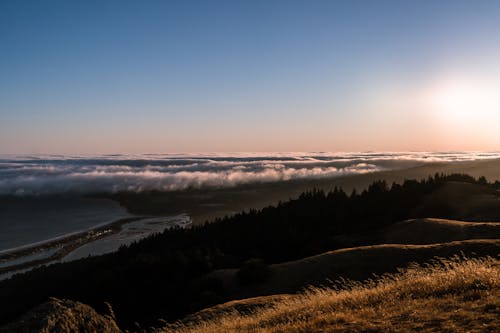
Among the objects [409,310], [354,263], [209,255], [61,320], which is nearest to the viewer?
[409,310]

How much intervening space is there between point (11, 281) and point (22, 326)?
459 feet

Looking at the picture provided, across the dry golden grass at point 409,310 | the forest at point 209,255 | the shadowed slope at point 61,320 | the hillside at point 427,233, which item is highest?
the dry golden grass at point 409,310

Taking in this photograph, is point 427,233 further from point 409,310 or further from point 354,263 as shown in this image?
point 409,310

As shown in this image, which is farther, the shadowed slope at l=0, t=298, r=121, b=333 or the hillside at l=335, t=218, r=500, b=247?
the hillside at l=335, t=218, r=500, b=247

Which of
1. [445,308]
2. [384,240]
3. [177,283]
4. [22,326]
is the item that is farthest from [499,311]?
[384,240]

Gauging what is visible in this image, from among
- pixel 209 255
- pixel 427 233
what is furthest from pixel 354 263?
pixel 209 255

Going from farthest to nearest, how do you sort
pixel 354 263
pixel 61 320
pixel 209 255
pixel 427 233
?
1. pixel 209 255
2. pixel 427 233
3. pixel 354 263
4. pixel 61 320

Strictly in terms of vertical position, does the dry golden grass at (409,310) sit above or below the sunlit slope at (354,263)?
above

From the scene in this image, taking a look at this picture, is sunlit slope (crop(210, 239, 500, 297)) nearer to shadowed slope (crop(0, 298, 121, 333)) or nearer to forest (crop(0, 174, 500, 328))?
forest (crop(0, 174, 500, 328))

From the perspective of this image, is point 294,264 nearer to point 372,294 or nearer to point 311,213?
point 372,294

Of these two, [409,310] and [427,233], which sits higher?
[409,310]

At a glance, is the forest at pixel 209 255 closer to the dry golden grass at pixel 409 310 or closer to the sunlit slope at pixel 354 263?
the sunlit slope at pixel 354 263

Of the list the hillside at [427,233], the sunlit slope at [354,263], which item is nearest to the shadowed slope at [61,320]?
the sunlit slope at [354,263]

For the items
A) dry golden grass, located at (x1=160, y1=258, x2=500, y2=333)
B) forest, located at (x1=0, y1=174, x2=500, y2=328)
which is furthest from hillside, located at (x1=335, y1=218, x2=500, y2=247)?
dry golden grass, located at (x1=160, y1=258, x2=500, y2=333)
